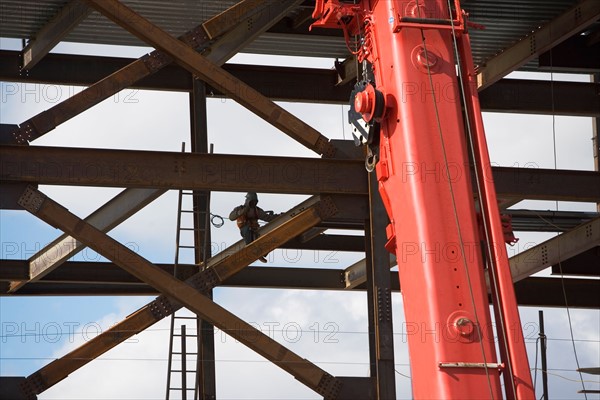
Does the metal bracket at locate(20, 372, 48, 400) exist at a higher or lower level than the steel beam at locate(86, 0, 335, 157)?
lower

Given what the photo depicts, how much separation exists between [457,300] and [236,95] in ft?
19.7

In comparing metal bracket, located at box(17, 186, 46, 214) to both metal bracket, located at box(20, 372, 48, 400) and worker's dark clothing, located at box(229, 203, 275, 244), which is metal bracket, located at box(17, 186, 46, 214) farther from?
worker's dark clothing, located at box(229, 203, 275, 244)

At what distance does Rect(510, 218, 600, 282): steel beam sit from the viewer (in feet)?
50.6

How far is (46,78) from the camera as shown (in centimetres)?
1586

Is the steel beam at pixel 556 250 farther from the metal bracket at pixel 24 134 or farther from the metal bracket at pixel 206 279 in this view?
the metal bracket at pixel 24 134

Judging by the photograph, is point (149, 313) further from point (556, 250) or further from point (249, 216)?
point (556, 250)

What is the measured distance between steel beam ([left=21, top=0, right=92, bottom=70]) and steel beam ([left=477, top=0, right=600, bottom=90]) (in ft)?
20.0

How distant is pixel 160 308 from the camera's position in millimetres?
11938

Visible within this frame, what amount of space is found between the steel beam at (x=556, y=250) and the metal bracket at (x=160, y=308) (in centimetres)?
646

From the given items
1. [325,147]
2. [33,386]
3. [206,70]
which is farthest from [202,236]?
[33,386]

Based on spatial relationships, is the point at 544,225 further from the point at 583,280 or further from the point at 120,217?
the point at 120,217

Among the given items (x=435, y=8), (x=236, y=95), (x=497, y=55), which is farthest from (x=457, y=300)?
(x=497, y=55)

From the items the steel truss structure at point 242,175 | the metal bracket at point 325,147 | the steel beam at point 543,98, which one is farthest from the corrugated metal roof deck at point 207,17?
the metal bracket at point 325,147

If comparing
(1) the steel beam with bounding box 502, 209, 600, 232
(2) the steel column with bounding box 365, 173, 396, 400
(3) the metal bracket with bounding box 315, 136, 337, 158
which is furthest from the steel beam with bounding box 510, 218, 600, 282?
(3) the metal bracket with bounding box 315, 136, 337, 158
